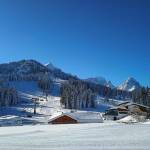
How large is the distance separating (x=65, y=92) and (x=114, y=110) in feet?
264

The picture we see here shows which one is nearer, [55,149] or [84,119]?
[55,149]

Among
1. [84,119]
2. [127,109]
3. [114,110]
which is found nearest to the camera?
[84,119]

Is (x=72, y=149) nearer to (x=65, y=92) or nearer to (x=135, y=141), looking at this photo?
(x=135, y=141)

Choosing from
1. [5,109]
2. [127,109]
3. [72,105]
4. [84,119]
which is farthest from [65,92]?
[84,119]

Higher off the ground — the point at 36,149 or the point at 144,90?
the point at 144,90

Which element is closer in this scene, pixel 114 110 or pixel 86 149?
pixel 86 149

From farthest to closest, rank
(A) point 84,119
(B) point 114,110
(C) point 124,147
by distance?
1. (B) point 114,110
2. (A) point 84,119
3. (C) point 124,147

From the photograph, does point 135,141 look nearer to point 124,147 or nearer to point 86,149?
point 124,147

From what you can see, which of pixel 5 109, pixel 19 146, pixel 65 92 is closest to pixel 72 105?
pixel 65 92

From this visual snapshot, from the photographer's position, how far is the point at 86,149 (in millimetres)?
12758

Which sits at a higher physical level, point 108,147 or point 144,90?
point 144,90

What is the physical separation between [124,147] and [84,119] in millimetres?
64755

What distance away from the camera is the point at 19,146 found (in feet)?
46.2

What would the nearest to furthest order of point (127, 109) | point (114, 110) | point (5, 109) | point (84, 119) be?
1. point (84, 119)
2. point (114, 110)
3. point (127, 109)
4. point (5, 109)
